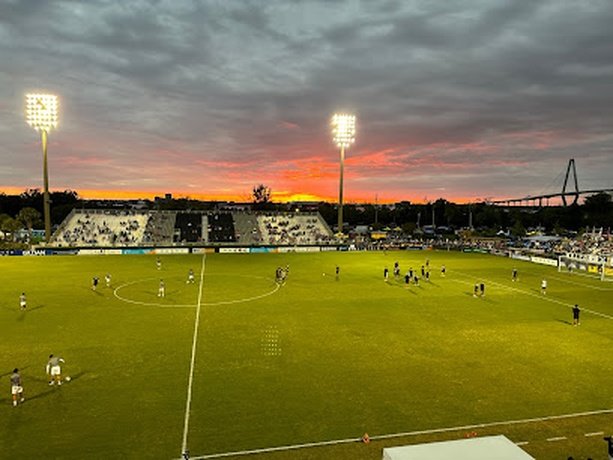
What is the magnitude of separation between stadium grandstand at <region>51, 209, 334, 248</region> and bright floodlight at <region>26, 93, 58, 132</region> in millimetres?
18083

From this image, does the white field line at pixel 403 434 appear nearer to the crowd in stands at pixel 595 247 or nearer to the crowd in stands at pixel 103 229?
the crowd in stands at pixel 595 247

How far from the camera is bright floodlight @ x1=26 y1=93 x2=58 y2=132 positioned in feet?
198

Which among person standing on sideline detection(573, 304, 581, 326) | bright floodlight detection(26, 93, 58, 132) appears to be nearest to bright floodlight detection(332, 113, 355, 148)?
bright floodlight detection(26, 93, 58, 132)

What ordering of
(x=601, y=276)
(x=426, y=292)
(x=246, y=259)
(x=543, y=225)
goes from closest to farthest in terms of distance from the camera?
(x=426, y=292) → (x=601, y=276) → (x=246, y=259) → (x=543, y=225)

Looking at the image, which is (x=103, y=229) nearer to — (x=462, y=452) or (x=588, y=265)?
(x=588, y=265)

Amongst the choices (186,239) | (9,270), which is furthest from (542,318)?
(186,239)

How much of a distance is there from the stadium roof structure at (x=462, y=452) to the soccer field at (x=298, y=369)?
3.33 meters

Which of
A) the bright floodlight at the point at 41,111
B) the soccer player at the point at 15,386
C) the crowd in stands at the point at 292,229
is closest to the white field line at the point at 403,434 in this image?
the soccer player at the point at 15,386

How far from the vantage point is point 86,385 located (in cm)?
1605

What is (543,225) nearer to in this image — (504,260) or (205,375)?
(504,260)

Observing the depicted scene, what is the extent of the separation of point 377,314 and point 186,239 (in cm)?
5371

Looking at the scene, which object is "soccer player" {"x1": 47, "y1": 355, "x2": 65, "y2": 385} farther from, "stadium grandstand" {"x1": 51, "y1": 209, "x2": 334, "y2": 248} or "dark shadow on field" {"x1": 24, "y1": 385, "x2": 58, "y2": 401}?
"stadium grandstand" {"x1": 51, "y1": 209, "x2": 334, "y2": 248}

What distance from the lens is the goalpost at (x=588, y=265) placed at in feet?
144

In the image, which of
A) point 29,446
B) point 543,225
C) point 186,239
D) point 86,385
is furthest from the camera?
point 543,225
